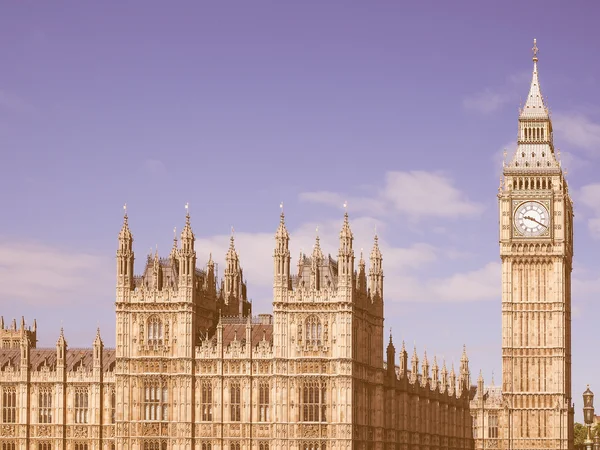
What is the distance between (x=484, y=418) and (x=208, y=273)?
61.8 meters

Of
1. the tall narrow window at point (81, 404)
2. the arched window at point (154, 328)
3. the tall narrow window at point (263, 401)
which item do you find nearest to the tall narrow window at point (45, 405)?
the tall narrow window at point (81, 404)

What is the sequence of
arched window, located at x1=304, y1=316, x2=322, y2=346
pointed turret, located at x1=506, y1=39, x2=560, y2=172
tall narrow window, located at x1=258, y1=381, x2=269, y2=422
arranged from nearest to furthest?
arched window, located at x1=304, y1=316, x2=322, y2=346
tall narrow window, located at x1=258, y1=381, x2=269, y2=422
pointed turret, located at x1=506, y1=39, x2=560, y2=172

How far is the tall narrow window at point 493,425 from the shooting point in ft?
587

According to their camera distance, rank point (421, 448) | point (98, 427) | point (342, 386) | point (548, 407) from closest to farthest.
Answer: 1. point (342, 386)
2. point (98, 427)
3. point (421, 448)
4. point (548, 407)

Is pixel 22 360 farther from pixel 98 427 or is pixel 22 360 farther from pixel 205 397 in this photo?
pixel 205 397

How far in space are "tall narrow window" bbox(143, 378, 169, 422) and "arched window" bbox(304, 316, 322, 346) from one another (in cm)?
1230

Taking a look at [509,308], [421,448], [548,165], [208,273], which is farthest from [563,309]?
[208,273]

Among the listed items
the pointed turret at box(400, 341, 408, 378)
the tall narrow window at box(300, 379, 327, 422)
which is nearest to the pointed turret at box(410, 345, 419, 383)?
the pointed turret at box(400, 341, 408, 378)

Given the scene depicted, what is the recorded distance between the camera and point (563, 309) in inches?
6969

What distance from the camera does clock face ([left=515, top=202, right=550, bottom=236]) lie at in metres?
179

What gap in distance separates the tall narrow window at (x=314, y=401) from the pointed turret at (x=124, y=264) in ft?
54.1

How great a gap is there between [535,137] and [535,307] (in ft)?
69.3

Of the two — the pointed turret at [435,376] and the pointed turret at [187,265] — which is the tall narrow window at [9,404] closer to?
the pointed turret at [187,265]

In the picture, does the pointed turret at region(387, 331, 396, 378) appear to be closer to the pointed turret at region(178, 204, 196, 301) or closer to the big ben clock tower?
the pointed turret at region(178, 204, 196, 301)
